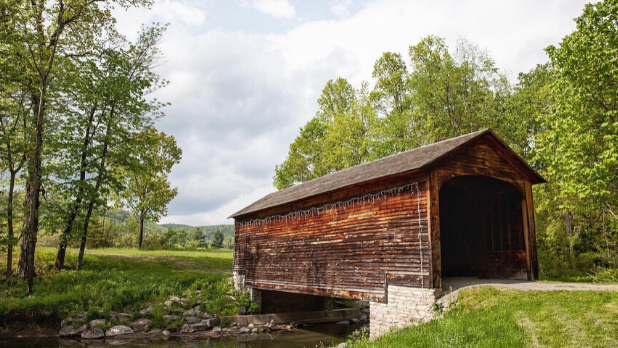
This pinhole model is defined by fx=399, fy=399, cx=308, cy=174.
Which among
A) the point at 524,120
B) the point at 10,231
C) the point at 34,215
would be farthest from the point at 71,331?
the point at 524,120

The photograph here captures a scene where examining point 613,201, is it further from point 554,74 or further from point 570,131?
point 554,74

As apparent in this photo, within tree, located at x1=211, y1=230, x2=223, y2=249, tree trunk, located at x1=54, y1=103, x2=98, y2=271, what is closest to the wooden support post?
tree trunk, located at x1=54, y1=103, x2=98, y2=271

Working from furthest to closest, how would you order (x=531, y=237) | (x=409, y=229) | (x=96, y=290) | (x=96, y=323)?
1. (x=96, y=290)
2. (x=96, y=323)
3. (x=531, y=237)
4. (x=409, y=229)

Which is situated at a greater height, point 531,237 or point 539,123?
point 539,123

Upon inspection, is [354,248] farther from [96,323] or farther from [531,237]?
[96,323]

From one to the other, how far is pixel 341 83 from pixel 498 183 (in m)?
24.4

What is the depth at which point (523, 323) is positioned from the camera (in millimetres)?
7730

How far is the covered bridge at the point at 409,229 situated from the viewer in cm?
1090

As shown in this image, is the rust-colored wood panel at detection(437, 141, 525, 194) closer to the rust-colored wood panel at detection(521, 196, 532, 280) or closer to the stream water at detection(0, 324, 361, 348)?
the rust-colored wood panel at detection(521, 196, 532, 280)

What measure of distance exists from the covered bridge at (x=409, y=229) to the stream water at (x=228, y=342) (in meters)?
2.07

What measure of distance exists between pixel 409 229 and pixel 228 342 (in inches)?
356

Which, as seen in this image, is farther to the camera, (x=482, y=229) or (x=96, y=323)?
(x=96, y=323)

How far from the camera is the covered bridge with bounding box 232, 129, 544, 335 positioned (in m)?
10.9

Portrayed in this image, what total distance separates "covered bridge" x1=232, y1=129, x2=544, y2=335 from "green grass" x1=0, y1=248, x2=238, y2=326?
3400 mm
